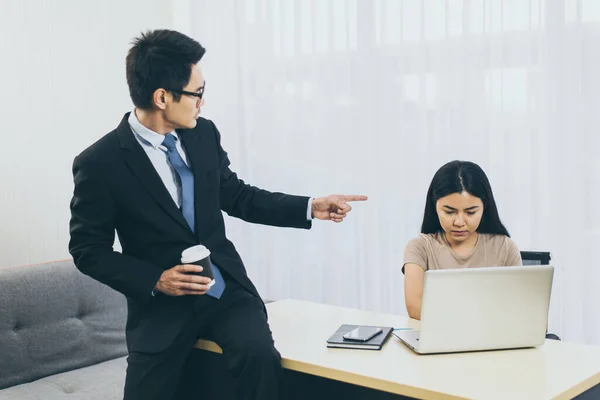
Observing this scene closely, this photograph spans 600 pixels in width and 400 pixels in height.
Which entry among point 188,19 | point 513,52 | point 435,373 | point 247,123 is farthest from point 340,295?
point 435,373

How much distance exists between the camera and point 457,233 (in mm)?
2459

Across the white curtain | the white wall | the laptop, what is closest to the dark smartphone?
the laptop

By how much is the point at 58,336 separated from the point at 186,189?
1.09 metres

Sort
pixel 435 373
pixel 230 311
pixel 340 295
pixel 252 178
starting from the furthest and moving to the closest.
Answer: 1. pixel 252 178
2. pixel 340 295
3. pixel 230 311
4. pixel 435 373

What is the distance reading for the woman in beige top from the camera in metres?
2.40

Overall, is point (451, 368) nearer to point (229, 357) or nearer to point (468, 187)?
point (229, 357)

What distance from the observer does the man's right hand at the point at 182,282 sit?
6.15ft

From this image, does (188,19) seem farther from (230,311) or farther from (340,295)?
(230,311)

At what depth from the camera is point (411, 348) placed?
1847mm

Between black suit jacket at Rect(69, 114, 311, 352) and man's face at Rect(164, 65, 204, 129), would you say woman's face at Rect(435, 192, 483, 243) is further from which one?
man's face at Rect(164, 65, 204, 129)

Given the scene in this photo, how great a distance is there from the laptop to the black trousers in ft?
1.24

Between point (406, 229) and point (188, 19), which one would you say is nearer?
point (406, 229)

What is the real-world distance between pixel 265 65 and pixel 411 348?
2.31 meters

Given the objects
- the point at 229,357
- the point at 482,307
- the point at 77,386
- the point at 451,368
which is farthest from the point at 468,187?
the point at 77,386
